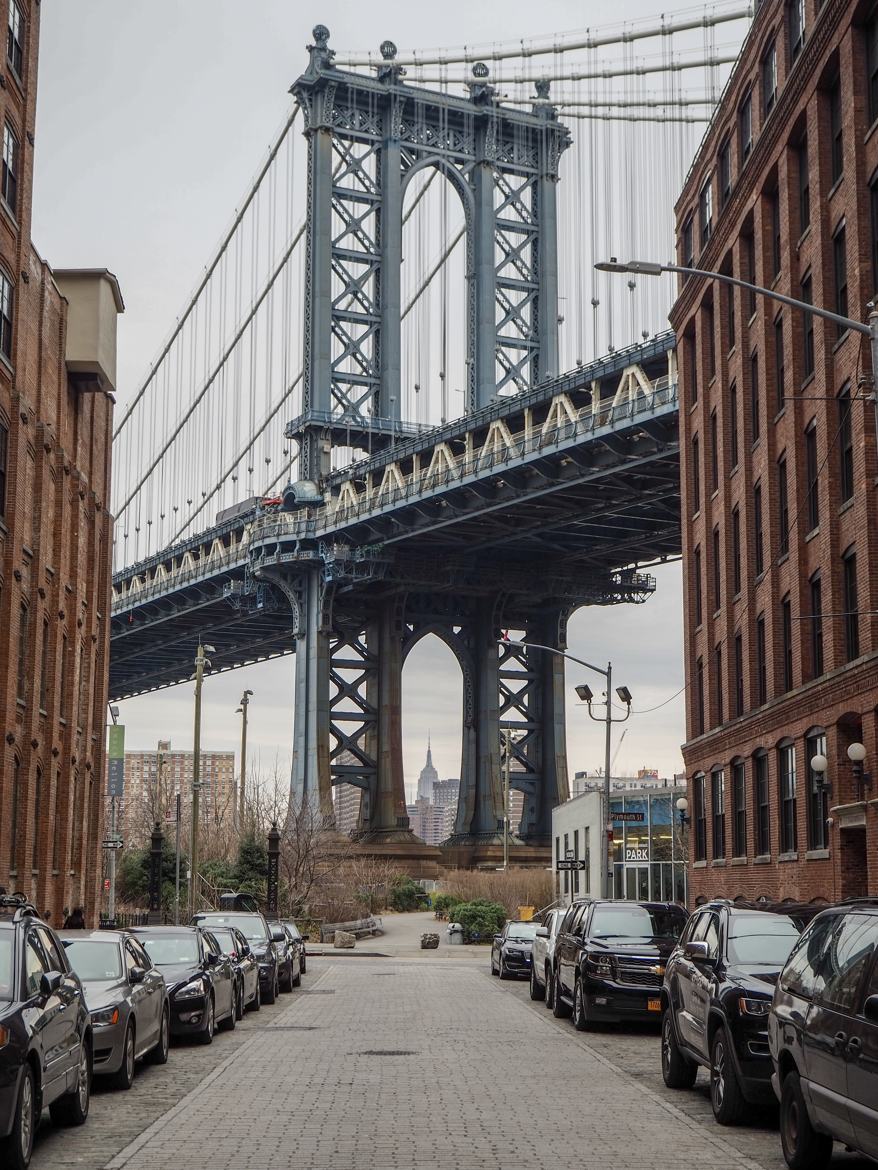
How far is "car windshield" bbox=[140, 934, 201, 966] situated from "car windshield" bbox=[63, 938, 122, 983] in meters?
3.89

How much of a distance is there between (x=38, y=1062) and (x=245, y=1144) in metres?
1.62

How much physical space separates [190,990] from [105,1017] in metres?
4.97

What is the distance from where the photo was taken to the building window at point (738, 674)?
134 ft

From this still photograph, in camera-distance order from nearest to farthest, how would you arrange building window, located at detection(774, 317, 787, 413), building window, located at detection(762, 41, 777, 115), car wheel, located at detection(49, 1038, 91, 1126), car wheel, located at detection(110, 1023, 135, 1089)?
car wheel, located at detection(49, 1038, 91, 1126) < car wheel, located at detection(110, 1023, 135, 1089) < building window, located at detection(774, 317, 787, 413) < building window, located at detection(762, 41, 777, 115)

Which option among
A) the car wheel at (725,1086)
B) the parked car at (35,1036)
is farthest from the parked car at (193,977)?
the car wheel at (725,1086)

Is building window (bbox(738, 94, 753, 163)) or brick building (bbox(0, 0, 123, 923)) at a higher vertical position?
building window (bbox(738, 94, 753, 163))

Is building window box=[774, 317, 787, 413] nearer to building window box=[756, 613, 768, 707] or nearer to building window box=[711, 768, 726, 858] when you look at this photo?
building window box=[756, 613, 768, 707]

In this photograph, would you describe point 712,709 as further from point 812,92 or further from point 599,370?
point 599,370

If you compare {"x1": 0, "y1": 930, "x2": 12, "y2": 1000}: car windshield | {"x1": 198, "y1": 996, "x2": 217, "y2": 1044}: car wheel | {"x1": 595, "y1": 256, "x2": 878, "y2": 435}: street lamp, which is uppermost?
{"x1": 595, "y1": 256, "x2": 878, "y2": 435}: street lamp

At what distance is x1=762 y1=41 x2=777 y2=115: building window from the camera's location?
38.5 meters

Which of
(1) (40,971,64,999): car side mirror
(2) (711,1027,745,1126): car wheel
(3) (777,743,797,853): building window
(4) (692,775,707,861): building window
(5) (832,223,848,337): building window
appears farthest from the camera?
(4) (692,775,707,861): building window

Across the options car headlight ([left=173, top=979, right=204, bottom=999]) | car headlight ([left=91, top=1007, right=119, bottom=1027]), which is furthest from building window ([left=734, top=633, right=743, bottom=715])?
car headlight ([left=91, top=1007, right=119, bottom=1027])

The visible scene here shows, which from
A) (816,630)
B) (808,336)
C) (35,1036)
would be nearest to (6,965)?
(35,1036)

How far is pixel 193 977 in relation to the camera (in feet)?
68.0
